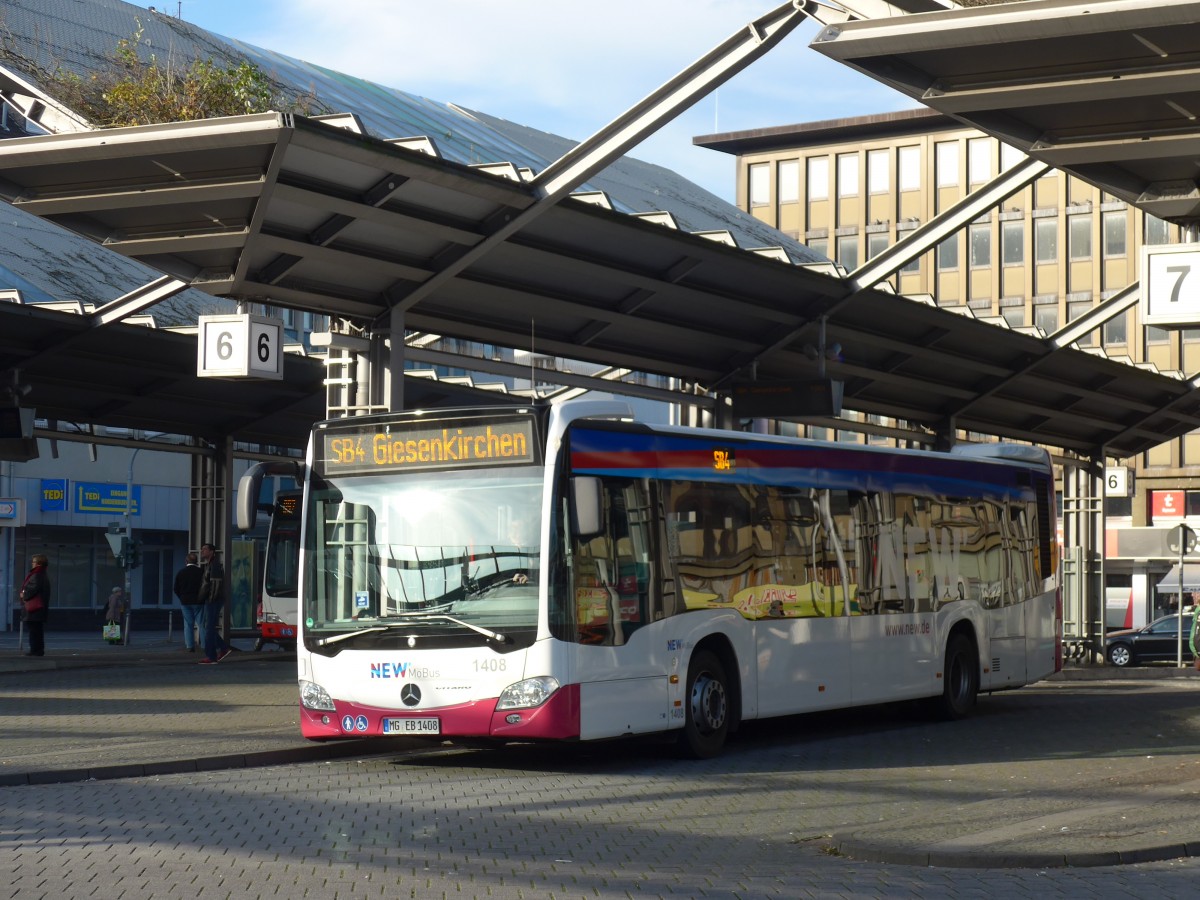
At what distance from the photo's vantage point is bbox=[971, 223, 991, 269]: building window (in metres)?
65.6

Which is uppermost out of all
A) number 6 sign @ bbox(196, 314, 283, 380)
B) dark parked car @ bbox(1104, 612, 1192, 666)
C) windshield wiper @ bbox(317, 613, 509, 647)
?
number 6 sign @ bbox(196, 314, 283, 380)

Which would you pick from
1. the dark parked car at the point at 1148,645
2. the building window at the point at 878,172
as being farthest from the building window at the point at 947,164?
the dark parked car at the point at 1148,645

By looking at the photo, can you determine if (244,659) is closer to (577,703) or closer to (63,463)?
(577,703)

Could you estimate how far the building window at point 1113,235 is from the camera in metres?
62.9

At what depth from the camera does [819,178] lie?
67.7 meters

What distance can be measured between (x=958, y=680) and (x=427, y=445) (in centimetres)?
786

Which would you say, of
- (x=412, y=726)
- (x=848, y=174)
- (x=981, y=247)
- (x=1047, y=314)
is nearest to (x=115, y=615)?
(x=412, y=726)

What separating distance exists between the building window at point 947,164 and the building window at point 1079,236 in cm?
455

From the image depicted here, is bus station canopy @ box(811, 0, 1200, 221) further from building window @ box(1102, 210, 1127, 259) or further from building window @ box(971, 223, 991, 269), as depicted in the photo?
building window @ box(971, 223, 991, 269)

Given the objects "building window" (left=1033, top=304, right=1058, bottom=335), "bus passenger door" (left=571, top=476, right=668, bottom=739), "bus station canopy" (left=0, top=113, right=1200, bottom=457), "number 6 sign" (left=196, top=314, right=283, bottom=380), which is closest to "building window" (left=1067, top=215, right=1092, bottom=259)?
"building window" (left=1033, top=304, right=1058, bottom=335)

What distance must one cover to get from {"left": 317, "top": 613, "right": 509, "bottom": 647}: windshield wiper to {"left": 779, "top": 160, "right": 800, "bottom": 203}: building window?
56598mm

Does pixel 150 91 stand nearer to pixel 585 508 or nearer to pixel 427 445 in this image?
pixel 427 445

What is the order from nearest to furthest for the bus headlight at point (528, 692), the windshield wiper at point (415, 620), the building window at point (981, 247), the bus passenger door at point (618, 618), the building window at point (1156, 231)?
the bus headlight at point (528, 692)
the windshield wiper at point (415, 620)
the bus passenger door at point (618, 618)
the building window at point (1156, 231)
the building window at point (981, 247)

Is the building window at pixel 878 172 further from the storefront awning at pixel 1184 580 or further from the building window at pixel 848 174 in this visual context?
the storefront awning at pixel 1184 580
